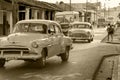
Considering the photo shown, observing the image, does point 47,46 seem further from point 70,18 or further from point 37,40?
point 70,18

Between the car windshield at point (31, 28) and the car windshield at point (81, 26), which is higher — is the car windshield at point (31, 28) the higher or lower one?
the higher one

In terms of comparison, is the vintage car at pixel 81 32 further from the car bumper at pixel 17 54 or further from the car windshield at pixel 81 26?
the car bumper at pixel 17 54

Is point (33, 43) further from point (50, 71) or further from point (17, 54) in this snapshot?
point (50, 71)

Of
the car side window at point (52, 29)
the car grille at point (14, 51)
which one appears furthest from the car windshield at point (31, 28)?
the car grille at point (14, 51)

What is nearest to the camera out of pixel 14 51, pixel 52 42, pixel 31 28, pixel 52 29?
pixel 14 51

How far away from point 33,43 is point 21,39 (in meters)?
0.52

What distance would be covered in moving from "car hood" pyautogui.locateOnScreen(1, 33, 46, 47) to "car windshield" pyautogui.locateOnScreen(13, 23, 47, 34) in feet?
1.92

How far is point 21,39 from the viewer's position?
11375 mm

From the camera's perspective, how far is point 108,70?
1176cm

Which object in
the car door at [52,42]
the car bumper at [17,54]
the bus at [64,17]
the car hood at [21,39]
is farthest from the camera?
the bus at [64,17]

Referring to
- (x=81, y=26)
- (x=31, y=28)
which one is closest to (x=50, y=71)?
(x=31, y=28)

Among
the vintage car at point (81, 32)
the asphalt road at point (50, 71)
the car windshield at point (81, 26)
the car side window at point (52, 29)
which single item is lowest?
the asphalt road at point (50, 71)

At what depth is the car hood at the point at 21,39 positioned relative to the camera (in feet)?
36.6

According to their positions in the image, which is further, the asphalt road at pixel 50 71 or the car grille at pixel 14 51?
the car grille at pixel 14 51
